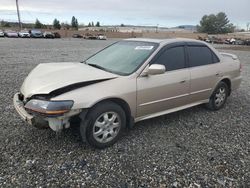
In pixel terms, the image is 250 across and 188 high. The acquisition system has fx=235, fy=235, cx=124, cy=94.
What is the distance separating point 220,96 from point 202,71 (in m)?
0.97

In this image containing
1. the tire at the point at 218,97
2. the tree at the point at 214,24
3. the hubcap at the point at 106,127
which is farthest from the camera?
the tree at the point at 214,24

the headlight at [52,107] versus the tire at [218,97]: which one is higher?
the headlight at [52,107]

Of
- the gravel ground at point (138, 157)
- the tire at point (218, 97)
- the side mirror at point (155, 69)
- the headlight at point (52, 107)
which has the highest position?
the side mirror at point (155, 69)

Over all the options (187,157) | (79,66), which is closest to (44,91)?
(79,66)

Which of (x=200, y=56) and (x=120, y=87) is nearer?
(x=120, y=87)

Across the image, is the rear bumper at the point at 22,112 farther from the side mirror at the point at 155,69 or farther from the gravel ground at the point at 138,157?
the side mirror at the point at 155,69

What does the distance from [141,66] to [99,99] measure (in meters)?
0.93

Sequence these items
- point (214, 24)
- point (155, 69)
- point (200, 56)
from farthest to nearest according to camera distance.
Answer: point (214, 24) → point (200, 56) → point (155, 69)

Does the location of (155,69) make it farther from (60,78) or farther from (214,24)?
(214,24)

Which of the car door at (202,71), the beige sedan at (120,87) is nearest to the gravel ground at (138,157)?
the beige sedan at (120,87)

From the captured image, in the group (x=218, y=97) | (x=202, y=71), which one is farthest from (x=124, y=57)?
(x=218, y=97)

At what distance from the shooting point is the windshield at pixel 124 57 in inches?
146

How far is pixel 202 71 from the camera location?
4.54m

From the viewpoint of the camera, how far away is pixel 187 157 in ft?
10.8
